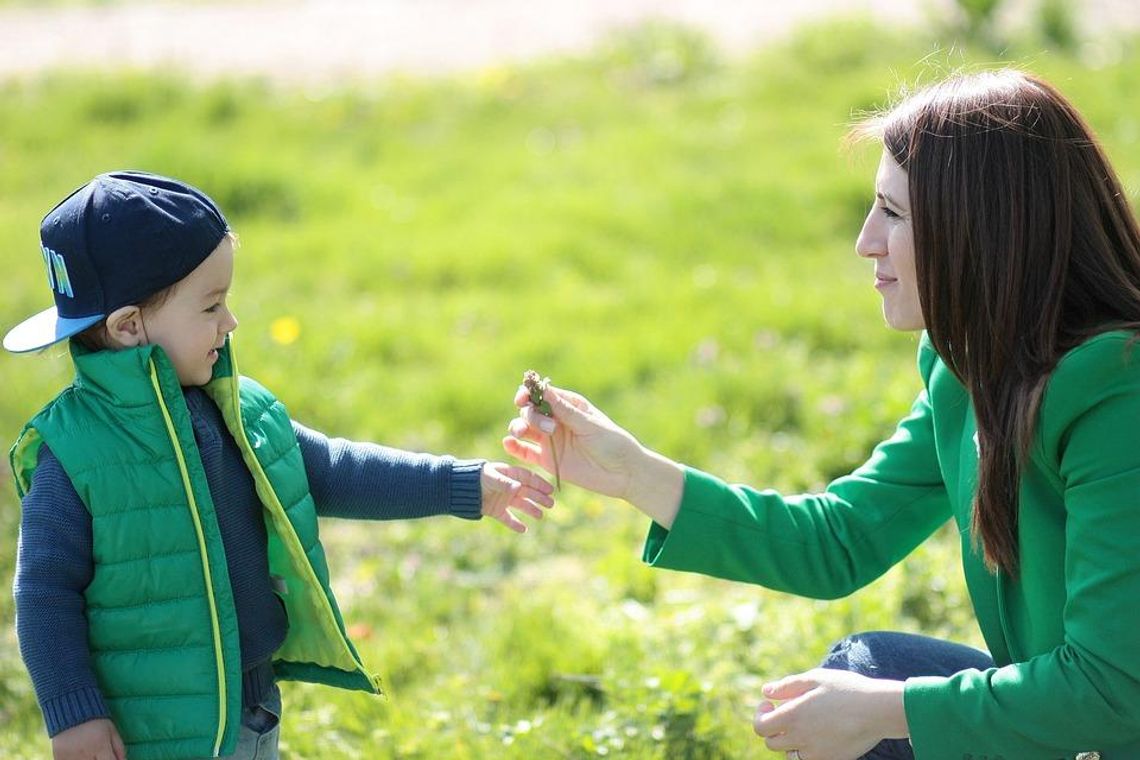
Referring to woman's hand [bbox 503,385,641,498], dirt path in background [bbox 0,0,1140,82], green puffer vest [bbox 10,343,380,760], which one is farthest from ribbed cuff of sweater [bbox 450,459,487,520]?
dirt path in background [bbox 0,0,1140,82]

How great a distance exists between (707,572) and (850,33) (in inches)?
244

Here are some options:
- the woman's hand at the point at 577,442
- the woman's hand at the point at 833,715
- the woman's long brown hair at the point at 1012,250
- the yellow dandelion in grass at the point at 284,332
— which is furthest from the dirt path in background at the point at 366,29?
the woman's hand at the point at 833,715

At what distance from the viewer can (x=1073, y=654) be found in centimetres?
205

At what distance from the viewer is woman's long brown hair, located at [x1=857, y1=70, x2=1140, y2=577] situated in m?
2.10

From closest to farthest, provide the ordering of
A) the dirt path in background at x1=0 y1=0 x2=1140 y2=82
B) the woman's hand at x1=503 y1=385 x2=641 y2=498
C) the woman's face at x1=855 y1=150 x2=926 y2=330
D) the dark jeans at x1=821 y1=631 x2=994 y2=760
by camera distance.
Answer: the woman's face at x1=855 y1=150 x2=926 y2=330 → the dark jeans at x1=821 y1=631 x2=994 y2=760 → the woman's hand at x1=503 y1=385 x2=641 y2=498 → the dirt path in background at x1=0 y1=0 x2=1140 y2=82

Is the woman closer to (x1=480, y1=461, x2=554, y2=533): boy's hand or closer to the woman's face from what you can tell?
the woman's face

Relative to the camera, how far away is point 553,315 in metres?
5.38

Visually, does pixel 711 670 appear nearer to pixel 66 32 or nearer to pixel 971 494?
pixel 971 494

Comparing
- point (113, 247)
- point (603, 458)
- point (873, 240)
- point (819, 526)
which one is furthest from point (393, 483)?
point (873, 240)

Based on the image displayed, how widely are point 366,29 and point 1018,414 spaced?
8.26 metres

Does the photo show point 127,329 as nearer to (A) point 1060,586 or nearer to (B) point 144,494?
(B) point 144,494

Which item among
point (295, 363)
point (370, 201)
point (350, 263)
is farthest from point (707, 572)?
point (370, 201)

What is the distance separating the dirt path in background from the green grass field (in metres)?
0.70

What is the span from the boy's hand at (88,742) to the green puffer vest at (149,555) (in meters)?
0.06
